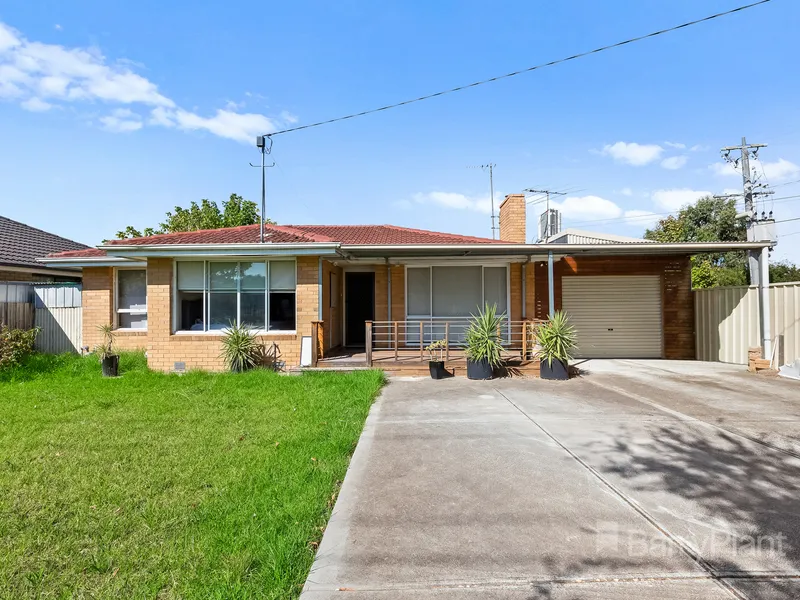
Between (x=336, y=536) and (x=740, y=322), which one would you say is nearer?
(x=336, y=536)

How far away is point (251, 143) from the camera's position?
1132 centimetres

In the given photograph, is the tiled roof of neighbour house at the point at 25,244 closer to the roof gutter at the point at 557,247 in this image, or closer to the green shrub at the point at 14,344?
the green shrub at the point at 14,344

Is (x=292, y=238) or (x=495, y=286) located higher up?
(x=292, y=238)

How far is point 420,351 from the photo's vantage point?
994 cm

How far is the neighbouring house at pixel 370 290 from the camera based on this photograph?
30.7 feet

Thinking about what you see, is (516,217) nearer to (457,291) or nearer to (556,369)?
(457,291)

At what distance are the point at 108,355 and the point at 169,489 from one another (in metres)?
7.51

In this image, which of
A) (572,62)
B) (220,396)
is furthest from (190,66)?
(572,62)

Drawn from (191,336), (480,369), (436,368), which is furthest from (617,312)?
(191,336)

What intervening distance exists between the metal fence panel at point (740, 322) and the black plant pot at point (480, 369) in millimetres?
6582

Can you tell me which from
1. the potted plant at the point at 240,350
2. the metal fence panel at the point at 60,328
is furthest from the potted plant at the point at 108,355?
the potted plant at the point at 240,350

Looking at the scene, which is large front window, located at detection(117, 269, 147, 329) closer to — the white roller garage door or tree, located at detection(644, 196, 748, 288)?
the white roller garage door

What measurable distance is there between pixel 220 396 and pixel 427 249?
5014mm

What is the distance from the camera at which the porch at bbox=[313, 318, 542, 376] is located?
30.3ft
